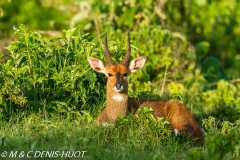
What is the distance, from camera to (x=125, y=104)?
859cm

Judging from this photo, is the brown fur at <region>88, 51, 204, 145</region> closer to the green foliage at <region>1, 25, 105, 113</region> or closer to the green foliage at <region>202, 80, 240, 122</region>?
the green foliage at <region>1, 25, 105, 113</region>

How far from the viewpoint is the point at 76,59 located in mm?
9109

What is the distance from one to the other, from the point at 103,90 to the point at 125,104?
28.8 inches

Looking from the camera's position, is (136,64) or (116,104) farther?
(136,64)

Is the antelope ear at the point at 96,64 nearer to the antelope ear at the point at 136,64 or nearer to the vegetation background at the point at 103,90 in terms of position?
the vegetation background at the point at 103,90

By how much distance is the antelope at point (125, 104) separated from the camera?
853 centimetres

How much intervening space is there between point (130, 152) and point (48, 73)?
6.35ft

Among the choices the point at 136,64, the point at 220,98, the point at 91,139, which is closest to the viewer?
the point at 91,139

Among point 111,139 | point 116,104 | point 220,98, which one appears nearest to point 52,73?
point 116,104

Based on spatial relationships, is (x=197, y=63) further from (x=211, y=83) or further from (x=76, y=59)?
(x=76, y=59)

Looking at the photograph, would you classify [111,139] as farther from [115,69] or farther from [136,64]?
[136,64]

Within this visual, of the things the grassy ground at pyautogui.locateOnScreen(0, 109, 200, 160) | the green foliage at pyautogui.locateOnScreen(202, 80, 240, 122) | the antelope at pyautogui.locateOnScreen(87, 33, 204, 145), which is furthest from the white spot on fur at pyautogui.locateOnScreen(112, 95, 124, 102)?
the green foliage at pyautogui.locateOnScreen(202, 80, 240, 122)

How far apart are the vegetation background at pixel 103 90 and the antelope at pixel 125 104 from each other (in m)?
0.17

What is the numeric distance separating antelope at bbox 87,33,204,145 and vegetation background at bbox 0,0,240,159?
167 mm
